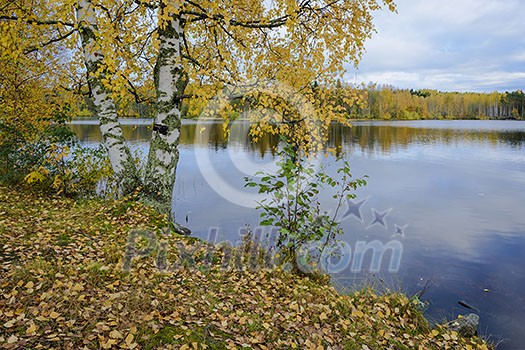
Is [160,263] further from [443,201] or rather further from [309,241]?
[443,201]

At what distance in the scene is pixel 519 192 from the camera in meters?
19.5

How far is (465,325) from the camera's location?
725 centimetres

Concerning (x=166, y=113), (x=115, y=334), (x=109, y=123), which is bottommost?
(x=115, y=334)

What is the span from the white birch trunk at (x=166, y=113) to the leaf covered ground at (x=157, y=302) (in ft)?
3.06

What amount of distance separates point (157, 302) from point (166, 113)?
4.97m

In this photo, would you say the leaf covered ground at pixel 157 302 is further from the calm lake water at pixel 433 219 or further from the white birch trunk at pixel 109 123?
the calm lake water at pixel 433 219

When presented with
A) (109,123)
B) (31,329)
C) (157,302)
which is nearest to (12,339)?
(31,329)

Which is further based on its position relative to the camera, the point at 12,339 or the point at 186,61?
the point at 186,61

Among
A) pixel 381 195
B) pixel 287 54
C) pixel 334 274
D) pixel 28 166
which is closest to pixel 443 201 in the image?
pixel 381 195

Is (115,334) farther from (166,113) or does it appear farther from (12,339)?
(166,113)

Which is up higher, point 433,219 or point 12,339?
point 12,339

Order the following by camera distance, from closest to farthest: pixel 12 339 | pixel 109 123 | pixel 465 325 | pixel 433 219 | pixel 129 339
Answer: pixel 12 339 < pixel 129 339 < pixel 465 325 < pixel 109 123 < pixel 433 219

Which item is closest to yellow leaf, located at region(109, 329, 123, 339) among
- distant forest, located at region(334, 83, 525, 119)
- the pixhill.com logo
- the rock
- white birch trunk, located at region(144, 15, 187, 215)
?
the pixhill.com logo

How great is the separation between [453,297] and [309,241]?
170 inches
